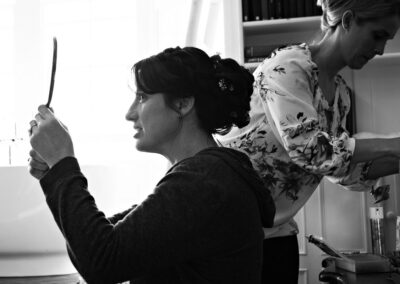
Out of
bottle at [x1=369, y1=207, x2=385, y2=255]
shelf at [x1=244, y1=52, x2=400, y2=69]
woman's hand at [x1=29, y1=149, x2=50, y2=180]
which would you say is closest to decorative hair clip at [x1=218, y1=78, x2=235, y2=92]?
woman's hand at [x1=29, y1=149, x2=50, y2=180]

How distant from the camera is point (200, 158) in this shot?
0.79 meters

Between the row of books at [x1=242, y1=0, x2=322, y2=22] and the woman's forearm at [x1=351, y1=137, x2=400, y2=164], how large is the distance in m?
1.30

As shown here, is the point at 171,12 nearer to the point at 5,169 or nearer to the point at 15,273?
the point at 5,169

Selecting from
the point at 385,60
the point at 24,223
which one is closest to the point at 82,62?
the point at 24,223

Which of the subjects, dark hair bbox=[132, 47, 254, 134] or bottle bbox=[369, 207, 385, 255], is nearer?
dark hair bbox=[132, 47, 254, 134]

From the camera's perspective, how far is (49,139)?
80 centimetres

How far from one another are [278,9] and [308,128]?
134 centimetres

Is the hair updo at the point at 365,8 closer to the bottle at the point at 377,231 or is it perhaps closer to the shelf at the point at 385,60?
the shelf at the point at 385,60

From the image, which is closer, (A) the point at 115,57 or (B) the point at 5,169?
(B) the point at 5,169

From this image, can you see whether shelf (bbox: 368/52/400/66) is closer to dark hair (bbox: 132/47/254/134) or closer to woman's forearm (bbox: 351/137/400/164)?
woman's forearm (bbox: 351/137/400/164)

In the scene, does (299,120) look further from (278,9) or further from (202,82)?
(278,9)

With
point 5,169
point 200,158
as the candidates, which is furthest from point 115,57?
point 200,158

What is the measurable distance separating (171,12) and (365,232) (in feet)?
5.19

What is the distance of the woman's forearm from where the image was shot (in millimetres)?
1092
